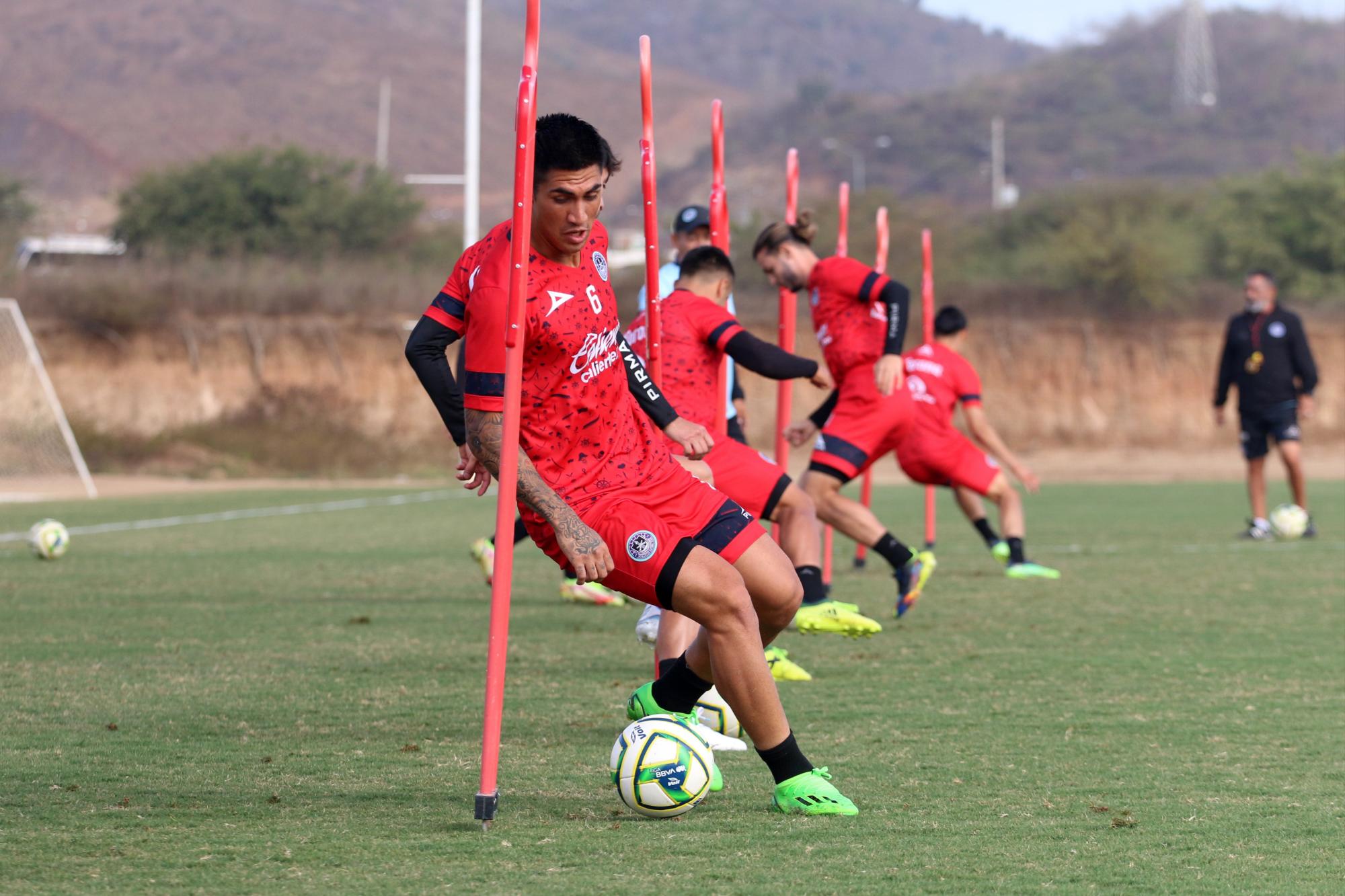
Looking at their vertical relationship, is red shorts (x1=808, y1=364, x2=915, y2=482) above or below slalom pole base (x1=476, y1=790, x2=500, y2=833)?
above

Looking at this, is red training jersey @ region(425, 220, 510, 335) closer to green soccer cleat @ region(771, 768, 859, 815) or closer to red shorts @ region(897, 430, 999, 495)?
green soccer cleat @ region(771, 768, 859, 815)

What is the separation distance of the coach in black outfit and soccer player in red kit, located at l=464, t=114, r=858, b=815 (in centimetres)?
1083

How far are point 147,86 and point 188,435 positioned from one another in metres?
90.1

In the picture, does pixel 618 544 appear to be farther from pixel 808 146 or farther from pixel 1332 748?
pixel 808 146

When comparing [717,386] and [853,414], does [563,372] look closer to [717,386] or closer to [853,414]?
[717,386]

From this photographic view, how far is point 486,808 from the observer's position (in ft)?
14.0

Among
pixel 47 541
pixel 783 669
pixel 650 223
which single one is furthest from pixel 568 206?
pixel 47 541

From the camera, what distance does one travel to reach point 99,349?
36469mm

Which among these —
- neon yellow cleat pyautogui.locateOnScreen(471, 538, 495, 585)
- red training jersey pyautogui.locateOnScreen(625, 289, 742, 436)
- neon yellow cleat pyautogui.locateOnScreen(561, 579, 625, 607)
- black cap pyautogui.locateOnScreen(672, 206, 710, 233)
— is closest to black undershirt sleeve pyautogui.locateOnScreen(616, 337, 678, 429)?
red training jersey pyautogui.locateOnScreen(625, 289, 742, 436)

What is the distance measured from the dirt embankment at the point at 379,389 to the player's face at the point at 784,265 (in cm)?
2291

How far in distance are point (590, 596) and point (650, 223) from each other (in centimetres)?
490

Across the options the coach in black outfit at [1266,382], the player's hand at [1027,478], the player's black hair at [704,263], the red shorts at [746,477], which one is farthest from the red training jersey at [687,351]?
the coach in black outfit at [1266,382]

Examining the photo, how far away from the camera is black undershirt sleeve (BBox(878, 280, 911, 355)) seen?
785 centimetres

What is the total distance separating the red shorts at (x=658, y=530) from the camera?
4426mm
